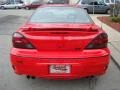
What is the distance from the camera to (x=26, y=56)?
570cm

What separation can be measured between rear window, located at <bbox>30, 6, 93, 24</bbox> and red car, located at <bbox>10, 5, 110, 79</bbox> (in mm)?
649

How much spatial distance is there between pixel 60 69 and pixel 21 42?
85cm

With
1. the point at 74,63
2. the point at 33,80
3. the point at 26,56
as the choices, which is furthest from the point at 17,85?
the point at 74,63

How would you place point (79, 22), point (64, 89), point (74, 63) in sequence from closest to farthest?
point (74, 63) < point (64, 89) < point (79, 22)

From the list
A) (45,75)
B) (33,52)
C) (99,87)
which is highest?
(33,52)

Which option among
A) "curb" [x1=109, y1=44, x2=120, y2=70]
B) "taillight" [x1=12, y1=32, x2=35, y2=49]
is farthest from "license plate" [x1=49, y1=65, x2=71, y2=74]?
"curb" [x1=109, y1=44, x2=120, y2=70]

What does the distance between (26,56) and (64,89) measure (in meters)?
0.97

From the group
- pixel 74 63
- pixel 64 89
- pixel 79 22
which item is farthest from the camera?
pixel 79 22

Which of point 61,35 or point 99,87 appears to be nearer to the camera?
point 61,35

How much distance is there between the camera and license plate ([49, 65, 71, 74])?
563cm

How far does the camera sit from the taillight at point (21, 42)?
5801 millimetres

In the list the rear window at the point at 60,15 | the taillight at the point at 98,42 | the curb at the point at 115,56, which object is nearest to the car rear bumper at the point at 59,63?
the taillight at the point at 98,42

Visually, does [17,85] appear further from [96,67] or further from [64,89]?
[96,67]

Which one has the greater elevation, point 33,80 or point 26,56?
point 26,56
